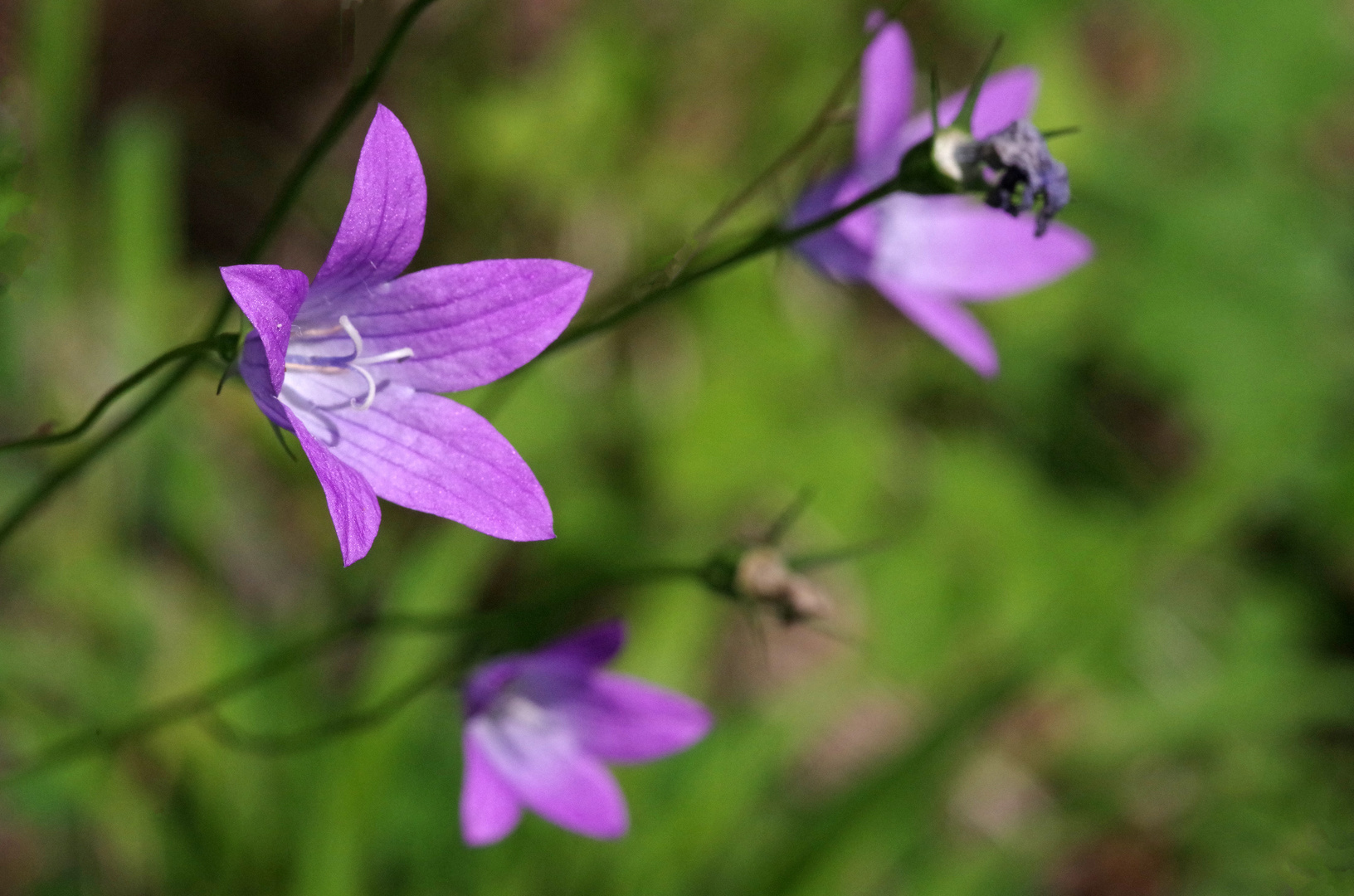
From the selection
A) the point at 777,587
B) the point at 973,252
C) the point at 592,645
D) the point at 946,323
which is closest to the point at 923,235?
the point at 973,252

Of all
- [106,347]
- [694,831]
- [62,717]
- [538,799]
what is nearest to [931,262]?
[538,799]

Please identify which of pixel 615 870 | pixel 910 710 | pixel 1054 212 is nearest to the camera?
pixel 1054 212

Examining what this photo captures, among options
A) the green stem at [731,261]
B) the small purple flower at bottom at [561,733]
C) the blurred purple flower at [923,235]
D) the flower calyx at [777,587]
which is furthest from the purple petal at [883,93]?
the small purple flower at bottom at [561,733]

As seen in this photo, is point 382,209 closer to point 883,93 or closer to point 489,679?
point 883,93

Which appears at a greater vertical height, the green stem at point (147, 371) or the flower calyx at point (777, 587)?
the flower calyx at point (777, 587)

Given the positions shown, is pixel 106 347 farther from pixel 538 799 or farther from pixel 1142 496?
pixel 1142 496

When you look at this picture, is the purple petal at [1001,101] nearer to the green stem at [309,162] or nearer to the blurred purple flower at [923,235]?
the blurred purple flower at [923,235]
